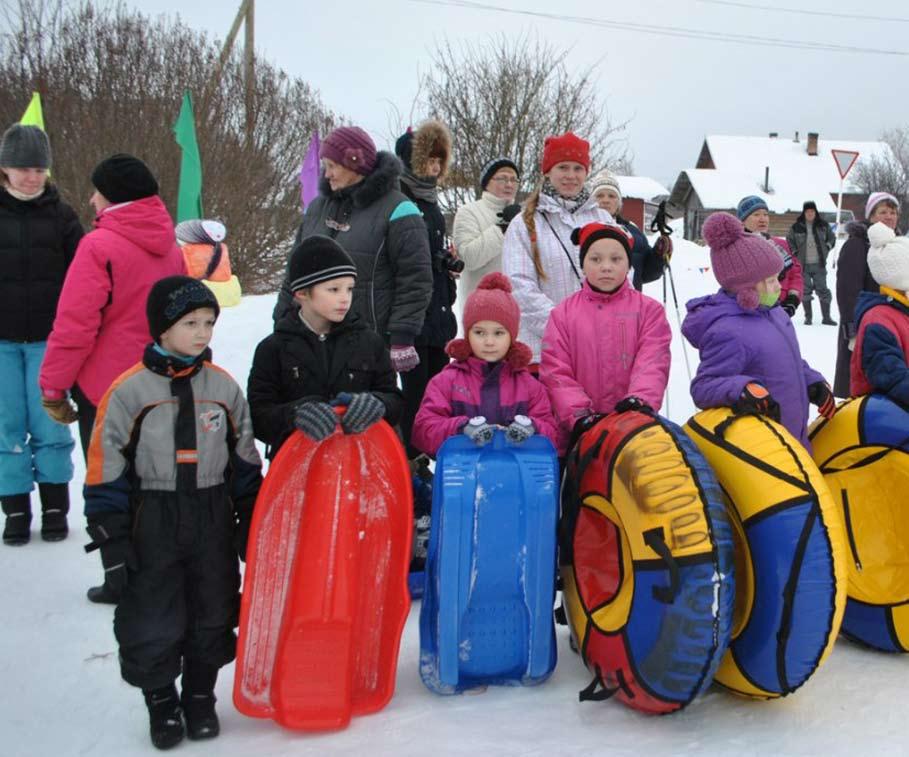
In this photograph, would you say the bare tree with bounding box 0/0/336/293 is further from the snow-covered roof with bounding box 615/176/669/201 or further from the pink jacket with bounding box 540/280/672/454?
the snow-covered roof with bounding box 615/176/669/201

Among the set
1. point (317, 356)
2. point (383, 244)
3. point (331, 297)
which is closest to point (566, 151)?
point (383, 244)

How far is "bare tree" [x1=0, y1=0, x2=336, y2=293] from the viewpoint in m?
11.5

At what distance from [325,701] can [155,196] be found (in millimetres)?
2217

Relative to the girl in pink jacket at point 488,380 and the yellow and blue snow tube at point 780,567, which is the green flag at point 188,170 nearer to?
the girl in pink jacket at point 488,380

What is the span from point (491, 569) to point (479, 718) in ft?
1.52

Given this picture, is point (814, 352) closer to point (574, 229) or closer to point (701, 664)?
point (574, 229)

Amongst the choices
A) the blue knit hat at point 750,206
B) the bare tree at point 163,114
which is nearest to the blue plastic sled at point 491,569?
the blue knit hat at point 750,206

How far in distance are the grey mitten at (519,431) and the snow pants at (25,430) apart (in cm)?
255

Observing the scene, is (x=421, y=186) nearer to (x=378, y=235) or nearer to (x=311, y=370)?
(x=378, y=235)

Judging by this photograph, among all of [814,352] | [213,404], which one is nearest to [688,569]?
[213,404]

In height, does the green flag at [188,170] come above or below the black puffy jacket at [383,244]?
above

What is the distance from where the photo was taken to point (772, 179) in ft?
154

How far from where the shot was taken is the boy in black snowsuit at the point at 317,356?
276cm

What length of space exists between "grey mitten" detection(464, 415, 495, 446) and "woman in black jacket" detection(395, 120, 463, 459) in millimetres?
1578
